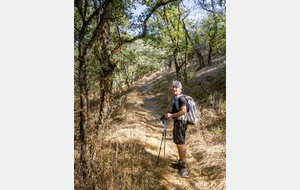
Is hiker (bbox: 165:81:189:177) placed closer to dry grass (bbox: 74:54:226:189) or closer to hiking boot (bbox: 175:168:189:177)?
hiking boot (bbox: 175:168:189:177)

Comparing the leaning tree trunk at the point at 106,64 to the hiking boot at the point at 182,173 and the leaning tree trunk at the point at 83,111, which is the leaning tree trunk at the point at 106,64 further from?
the hiking boot at the point at 182,173

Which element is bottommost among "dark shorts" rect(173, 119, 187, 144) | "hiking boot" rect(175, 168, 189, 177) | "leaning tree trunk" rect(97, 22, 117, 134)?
"hiking boot" rect(175, 168, 189, 177)

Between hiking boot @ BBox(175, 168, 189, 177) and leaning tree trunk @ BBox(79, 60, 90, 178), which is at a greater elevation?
Result: leaning tree trunk @ BBox(79, 60, 90, 178)

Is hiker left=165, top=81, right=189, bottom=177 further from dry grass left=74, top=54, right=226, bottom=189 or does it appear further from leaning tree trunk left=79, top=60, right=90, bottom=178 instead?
leaning tree trunk left=79, top=60, right=90, bottom=178

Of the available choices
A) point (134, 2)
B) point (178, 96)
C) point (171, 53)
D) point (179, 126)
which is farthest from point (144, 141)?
point (171, 53)

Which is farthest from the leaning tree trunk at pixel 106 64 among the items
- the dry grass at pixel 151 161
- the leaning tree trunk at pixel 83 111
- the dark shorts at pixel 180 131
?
the dark shorts at pixel 180 131

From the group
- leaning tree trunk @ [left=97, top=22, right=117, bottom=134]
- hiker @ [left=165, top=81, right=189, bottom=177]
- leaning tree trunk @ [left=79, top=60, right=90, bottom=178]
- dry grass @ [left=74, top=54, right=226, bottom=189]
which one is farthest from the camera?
leaning tree trunk @ [left=97, top=22, right=117, bottom=134]

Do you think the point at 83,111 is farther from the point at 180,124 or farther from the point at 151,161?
the point at 151,161

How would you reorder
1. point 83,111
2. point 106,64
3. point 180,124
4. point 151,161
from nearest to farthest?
point 83,111
point 180,124
point 151,161
point 106,64

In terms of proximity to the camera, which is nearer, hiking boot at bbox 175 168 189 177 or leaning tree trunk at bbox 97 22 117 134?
hiking boot at bbox 175 168 189 177

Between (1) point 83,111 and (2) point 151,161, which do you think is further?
(2) point 151,161

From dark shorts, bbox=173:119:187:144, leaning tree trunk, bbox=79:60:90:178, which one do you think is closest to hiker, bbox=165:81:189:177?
dark shorts, bbox=173:119:187:144

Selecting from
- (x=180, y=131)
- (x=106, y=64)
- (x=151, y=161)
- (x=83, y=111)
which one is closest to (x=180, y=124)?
(x=180, y=131)

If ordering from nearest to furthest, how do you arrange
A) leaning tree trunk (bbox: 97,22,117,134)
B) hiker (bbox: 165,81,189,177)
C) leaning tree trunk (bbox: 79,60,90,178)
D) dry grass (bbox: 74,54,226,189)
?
dry grass (bbox: 74,54,226,189) → leaning tree trunk (bbox: 79,60,90,178) → hiker (bbox: 165,81,189,177) → leaning tree trunk (bbox: 97,22,117,134)
